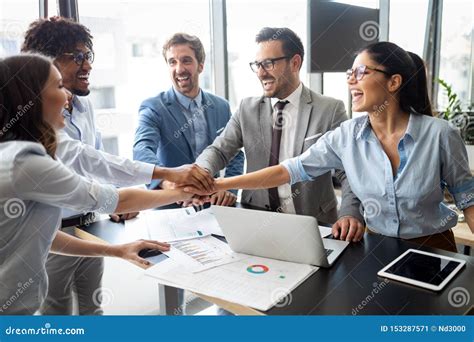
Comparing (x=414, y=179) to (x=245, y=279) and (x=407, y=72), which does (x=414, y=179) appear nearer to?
(x=407, y=72)

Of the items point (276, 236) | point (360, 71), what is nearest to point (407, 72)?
point (360, 71)

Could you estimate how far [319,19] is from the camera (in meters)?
2.78

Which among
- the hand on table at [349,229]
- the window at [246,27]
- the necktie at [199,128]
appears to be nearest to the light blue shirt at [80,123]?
the necktie at [199,128]

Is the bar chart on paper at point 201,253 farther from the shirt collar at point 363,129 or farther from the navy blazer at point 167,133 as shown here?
the navy blazer at point 167,133

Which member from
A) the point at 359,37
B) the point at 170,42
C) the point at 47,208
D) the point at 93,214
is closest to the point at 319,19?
the point at 359,37

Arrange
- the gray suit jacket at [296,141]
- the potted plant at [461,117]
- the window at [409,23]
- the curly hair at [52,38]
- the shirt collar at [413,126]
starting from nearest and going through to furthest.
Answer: the shirt collar at [413,126], the curly hair at [52,38], the gray suit jacket at [296,141], the potted plant at [461,117], the window at [409,23]

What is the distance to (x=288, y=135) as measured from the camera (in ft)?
7.66

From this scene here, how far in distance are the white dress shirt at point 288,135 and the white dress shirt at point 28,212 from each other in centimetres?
114

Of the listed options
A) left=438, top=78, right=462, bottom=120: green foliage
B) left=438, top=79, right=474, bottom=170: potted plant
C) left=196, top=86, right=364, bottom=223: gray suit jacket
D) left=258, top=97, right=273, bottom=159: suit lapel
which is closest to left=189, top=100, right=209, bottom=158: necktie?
left=196, top=86, right=364, bottom=223: gray suit jacket

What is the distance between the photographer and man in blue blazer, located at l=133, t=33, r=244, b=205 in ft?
8.55

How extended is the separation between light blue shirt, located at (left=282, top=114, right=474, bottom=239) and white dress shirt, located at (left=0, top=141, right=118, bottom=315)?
1.13 m

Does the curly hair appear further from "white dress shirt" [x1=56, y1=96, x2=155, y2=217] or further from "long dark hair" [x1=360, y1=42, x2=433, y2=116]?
"long dark hair" [x1=360, y1=42, x2=433, y2=116]

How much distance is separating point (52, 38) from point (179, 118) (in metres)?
0.89

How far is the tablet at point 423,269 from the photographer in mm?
1228
